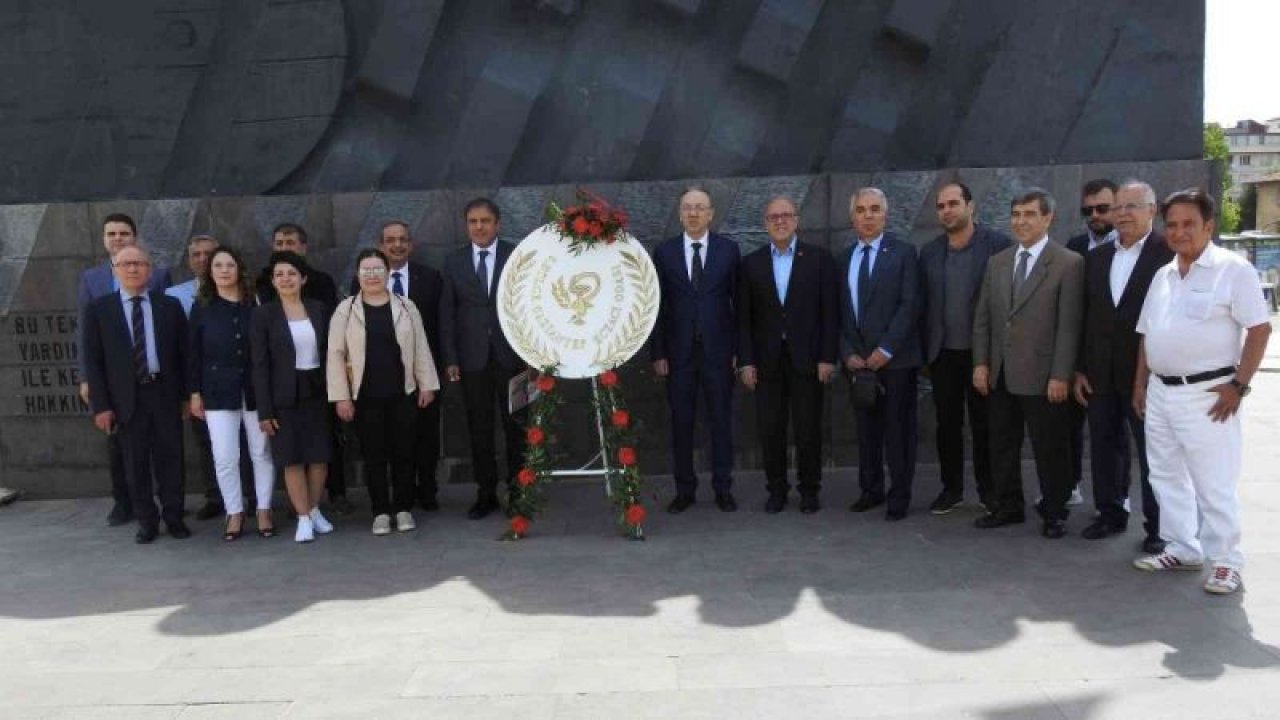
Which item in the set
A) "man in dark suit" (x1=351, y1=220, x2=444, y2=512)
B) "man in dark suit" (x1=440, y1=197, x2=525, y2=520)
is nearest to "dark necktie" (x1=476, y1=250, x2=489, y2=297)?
"man in dark suit" (x1=440, y1=197, x2=525, y2=520)

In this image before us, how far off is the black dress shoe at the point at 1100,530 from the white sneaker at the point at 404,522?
Answer: 3.58 m

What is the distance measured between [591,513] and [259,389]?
199 cm

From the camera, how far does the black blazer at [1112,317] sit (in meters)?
4.40

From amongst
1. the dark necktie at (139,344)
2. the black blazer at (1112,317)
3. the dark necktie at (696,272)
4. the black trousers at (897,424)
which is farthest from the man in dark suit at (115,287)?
the black blazer at (1112,317)

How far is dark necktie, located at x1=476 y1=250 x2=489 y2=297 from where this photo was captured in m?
5.48

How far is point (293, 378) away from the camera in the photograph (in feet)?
16.9

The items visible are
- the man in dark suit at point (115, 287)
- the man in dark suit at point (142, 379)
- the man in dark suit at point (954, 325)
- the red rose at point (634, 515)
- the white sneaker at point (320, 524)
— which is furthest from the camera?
the man in dark suit at point (115, 287)

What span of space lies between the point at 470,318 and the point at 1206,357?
368 centimetres

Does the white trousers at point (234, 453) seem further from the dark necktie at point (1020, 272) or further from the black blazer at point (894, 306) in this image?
the dark necktie at point (1020, 272)

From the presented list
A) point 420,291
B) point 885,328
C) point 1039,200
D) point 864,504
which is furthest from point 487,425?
point 1039,200

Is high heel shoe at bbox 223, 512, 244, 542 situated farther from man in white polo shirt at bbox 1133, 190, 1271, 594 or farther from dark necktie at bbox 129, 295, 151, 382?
man in white polo shirt at bbox 1133, 190, 1271, 594

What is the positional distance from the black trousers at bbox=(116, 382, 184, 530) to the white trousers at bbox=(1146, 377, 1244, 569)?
508cm

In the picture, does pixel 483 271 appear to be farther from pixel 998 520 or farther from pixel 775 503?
pixel 998 520

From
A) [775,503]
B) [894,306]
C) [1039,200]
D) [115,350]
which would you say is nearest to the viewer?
[1039,200]
